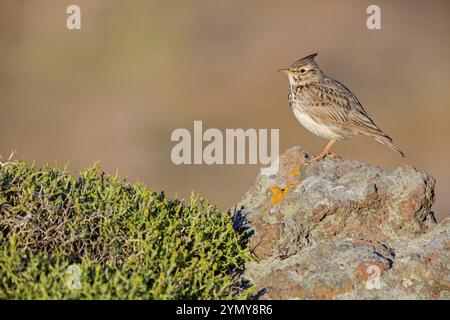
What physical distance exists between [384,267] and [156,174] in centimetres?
1816

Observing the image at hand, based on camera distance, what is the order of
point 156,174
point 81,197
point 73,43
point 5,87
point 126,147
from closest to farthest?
point 81,197
point 156,174
point 126,147
point 5,87
point 73,43

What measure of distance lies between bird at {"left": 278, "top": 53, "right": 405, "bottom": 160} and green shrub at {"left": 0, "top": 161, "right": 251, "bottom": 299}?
3.62 metres

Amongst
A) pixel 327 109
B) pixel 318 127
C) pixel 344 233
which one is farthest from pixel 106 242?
pixel 327 109

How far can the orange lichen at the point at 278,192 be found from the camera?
29.9 feet

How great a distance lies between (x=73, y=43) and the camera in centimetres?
3256

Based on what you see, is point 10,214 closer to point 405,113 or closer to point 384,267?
point 384,267

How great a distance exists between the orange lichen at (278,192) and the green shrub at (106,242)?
0.66 m

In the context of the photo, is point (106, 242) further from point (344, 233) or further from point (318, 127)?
point (318, 127)

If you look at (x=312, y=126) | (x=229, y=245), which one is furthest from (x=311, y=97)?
(x=229, y=245)

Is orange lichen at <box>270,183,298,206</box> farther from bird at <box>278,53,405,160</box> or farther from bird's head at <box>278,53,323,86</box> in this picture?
bird's head at <box>278,53,323,86</box>

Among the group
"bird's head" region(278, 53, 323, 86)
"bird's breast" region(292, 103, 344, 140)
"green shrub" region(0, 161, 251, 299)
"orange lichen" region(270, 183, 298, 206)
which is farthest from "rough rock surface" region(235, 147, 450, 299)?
"bird's head" region(278, 53, 323, 86)

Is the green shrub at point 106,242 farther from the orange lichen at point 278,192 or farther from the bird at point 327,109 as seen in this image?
the bird at point 327,109

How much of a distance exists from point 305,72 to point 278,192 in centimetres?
351

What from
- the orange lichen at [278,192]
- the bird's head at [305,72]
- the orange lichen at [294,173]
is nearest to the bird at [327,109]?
the bird's head at [305,72]
